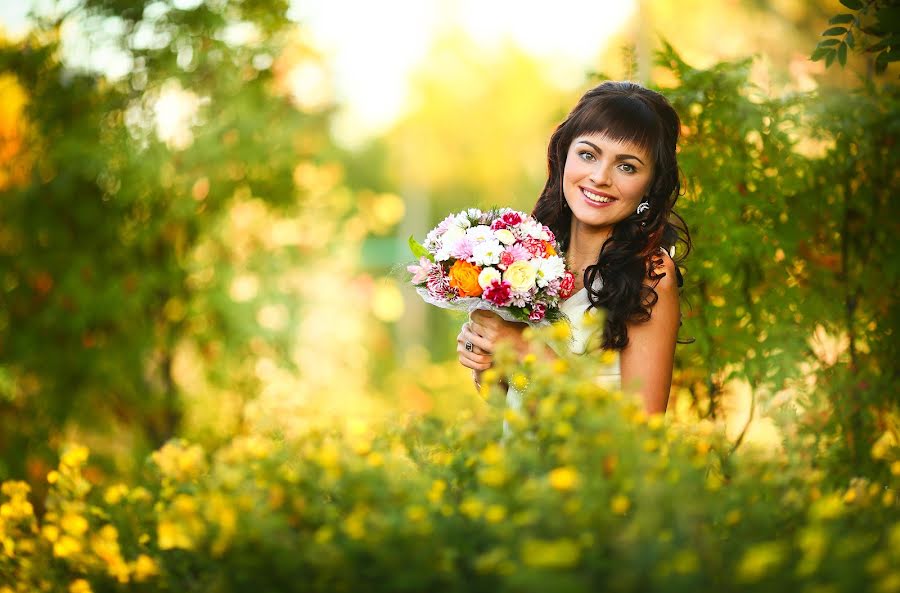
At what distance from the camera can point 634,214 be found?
3447 millimetres

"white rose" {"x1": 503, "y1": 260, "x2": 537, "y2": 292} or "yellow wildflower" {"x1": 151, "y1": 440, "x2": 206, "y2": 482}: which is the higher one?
"white rose" {"x1": 503, "y1": 260, "x2": 537, "y2": 292}

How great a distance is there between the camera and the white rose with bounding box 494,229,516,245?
10.2 ft

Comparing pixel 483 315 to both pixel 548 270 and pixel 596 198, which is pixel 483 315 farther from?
pixel 596 198

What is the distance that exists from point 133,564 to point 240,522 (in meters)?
0.56

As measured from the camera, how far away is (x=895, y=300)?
157 inches

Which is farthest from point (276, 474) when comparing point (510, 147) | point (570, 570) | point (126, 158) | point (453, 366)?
point (510, 147)

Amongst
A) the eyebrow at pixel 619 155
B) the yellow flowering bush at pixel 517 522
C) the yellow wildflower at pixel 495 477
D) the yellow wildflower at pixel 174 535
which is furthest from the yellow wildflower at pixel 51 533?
the eyebrow at pixel 619 155

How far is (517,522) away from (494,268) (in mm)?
1368

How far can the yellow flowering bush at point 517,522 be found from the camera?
5.63 feet

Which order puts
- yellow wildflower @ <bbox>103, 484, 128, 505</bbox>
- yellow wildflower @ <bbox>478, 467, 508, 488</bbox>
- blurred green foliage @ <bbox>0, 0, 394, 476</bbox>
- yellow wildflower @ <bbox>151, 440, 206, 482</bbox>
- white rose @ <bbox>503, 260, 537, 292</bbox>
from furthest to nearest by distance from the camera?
1. blurred green foliage @ <bbox>0, 0, 394, 476</bbox>
2. white rose @ <bbox>503, 260, 537, 292</bbox>
3. yellow wildflower @ <bbox>151, 440, 206, 482</bbox>
4. yellow wildflower @ <bbox>103, 484, 128, 505</bbox>
5. yellow wildflower @ <bbox>478, 467, 508, 488</bbox>

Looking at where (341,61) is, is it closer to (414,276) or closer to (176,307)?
(176,307)

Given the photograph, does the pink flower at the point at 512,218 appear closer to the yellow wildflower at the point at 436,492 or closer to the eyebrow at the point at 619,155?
the eyebrow at the point at 619,155

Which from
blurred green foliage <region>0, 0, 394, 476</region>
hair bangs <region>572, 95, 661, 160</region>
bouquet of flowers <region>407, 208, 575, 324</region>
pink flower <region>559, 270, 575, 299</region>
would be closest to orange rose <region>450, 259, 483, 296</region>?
bouquet of flowers <region>407, 208, 575, 324</region>

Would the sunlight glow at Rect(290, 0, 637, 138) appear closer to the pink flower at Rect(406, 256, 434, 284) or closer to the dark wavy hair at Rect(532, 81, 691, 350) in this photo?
the dark wavy hair at Rect(532, 81, 691, 350)
